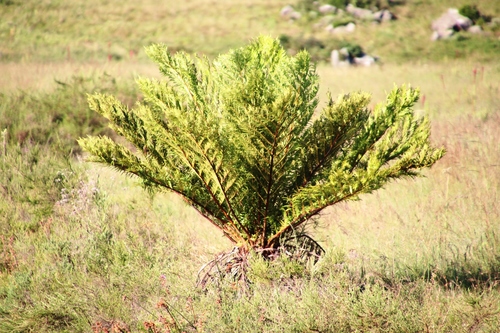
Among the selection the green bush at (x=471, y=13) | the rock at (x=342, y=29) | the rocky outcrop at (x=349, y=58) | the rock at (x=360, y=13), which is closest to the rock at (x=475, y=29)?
the green bush at (x=471, y=13)

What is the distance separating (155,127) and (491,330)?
2320 millimetres

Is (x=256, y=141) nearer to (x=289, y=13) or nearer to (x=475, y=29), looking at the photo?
(x=475, y=29)

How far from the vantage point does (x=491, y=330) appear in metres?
2.78

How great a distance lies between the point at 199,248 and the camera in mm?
4273

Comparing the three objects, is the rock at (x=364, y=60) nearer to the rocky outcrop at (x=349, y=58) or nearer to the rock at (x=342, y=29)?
the rocky outcrop at (x=349, y=58)

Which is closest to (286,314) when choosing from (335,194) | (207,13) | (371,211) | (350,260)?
(335,194)

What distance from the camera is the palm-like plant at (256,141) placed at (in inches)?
106

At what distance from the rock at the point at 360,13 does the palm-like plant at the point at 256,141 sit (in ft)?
105

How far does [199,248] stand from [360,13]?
32.1 metres

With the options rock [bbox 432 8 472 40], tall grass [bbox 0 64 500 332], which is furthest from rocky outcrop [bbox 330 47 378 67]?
tall grass [bbox 0 64 500 332]

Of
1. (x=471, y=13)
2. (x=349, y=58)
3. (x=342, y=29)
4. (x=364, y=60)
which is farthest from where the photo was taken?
(x=471, y=13)

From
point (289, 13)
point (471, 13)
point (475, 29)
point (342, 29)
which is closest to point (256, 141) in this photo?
point (342, 29)

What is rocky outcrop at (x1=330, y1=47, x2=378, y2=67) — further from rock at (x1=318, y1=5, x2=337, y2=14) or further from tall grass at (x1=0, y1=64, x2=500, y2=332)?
tall grass at (x1=0, y1=64, x2=500, y2=332)

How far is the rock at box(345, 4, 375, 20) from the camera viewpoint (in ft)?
108
